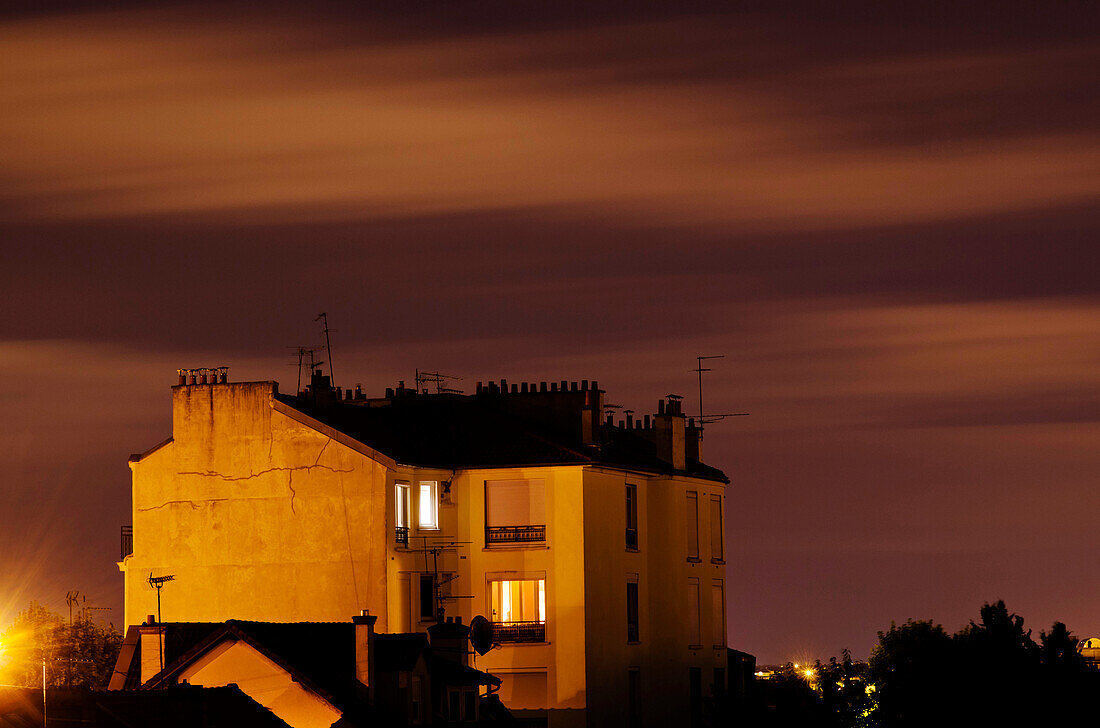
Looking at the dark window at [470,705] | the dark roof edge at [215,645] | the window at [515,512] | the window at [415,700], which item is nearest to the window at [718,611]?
the window at [515,512]

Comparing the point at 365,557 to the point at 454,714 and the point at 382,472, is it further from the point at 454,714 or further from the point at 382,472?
the point at 454,714

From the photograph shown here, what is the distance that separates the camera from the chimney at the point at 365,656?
197ft

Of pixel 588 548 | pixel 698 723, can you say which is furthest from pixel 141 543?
pixel 698 723

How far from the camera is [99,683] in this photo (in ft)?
303

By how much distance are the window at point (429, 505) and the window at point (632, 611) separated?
7832mm

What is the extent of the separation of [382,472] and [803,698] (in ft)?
63.5

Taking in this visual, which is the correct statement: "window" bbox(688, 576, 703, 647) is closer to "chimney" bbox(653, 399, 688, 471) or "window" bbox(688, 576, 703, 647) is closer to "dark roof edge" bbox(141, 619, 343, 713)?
"chimney" bbox(653, 399, 688, 471)

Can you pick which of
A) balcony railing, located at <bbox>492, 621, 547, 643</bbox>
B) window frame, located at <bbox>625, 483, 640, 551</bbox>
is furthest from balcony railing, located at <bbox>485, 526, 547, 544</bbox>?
window frame, located at <bbox>625, 483, 640, 551</bbox>

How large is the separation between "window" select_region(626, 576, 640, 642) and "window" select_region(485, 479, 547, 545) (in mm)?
5206

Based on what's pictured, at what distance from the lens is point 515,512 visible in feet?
258

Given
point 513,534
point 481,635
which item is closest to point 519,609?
point 513,534

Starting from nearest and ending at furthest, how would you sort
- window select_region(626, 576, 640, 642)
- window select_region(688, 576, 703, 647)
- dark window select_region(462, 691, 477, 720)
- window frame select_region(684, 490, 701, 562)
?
dark window select_region(462, 691, 477, 720) → window select_region(626, 576, 640, 642) → window select_region(688, 576, 703, 647) → window frame select_region(684, 490, 701, 562)

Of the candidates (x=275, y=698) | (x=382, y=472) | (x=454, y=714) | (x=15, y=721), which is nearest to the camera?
(x=15, y=721)

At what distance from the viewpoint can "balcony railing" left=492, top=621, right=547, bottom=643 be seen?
255 ft
